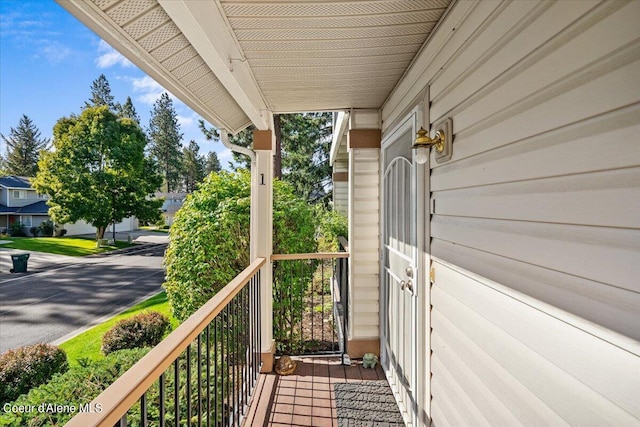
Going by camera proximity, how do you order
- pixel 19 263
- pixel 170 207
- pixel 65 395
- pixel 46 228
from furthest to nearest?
1. pixel 170 207
2. pixel 46 228
3. pixel 19 263
4. pixel 65 395

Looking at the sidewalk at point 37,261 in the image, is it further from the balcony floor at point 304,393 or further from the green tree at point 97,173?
the balcony floor at point 304,393

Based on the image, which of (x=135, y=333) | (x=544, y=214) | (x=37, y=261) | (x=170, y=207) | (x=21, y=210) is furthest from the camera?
(x=170, y=207)

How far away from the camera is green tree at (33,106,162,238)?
1594cm

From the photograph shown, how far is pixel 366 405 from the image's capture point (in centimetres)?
246

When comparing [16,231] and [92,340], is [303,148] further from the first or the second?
[16,231]

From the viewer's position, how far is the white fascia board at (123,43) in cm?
110

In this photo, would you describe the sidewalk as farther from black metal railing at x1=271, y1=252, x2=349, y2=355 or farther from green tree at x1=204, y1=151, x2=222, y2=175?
green tree at x1=204, y1=151, x2=222, y2=175

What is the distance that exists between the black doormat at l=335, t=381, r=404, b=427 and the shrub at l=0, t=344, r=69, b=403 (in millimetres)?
3263

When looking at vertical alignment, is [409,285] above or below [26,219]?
below

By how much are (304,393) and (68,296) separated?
9971 millimetres

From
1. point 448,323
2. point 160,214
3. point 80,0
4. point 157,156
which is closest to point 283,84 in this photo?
point 80,0

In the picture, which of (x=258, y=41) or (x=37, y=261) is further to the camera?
(x=37, y=261)

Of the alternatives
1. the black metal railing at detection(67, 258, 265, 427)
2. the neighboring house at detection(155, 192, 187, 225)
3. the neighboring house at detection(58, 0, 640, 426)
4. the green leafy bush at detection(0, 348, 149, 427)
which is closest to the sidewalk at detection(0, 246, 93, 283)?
the neighboring house at detection(155, 192, 187, 225)

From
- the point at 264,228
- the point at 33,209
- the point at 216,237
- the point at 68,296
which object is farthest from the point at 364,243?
the point at 33,209
